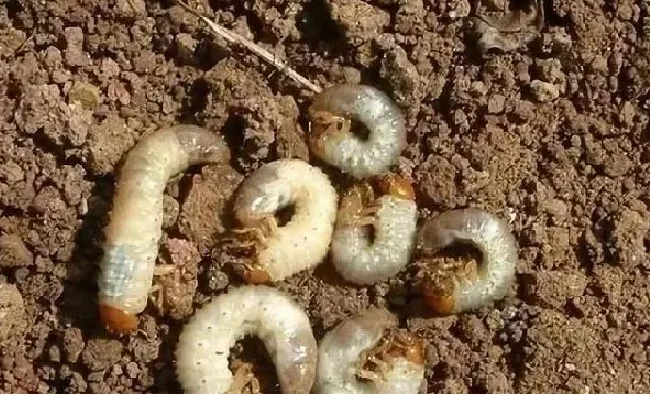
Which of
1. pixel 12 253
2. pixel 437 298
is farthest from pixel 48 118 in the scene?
pixel 437 298

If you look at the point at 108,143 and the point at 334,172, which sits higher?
the point at 108,143

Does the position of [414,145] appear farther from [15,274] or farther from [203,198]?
[15,274]

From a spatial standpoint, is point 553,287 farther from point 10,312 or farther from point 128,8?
point 10,312

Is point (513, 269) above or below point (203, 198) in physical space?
below

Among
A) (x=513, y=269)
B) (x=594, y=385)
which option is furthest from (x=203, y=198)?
(x=594, y=385)

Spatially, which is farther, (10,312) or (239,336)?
(239,336)

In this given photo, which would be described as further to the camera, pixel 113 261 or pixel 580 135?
pixel 580 135
